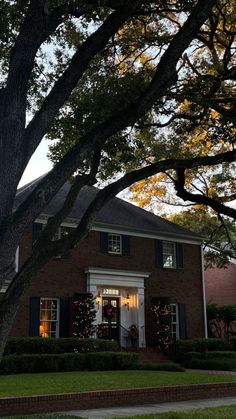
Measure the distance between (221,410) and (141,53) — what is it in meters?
10.9

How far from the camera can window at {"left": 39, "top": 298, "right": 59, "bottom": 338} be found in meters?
Result: 21.5

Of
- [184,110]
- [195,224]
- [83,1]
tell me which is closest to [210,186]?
[195,224]

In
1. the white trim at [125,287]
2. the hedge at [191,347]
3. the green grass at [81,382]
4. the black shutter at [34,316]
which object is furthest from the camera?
the hedge at [191,347]

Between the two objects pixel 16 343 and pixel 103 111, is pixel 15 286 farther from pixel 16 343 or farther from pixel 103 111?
pixel 16 343

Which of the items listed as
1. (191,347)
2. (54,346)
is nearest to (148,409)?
(54,346)

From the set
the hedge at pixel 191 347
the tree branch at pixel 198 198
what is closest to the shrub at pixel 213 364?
the hedge at pixel 191 347

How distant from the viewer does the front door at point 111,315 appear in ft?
77.5

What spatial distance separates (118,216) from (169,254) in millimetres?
3493

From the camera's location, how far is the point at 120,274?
2392cm

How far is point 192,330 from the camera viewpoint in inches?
1051

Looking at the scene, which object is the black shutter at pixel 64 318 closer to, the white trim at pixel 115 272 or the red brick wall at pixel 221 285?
the white trim at pixel 115 272

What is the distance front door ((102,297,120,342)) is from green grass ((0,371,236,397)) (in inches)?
291

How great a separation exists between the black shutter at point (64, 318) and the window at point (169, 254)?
21.4 ft

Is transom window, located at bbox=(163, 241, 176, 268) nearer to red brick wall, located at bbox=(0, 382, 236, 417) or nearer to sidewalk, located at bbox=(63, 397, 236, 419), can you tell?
red brick wall, located at bbox=(0, 382, 236, 417)
